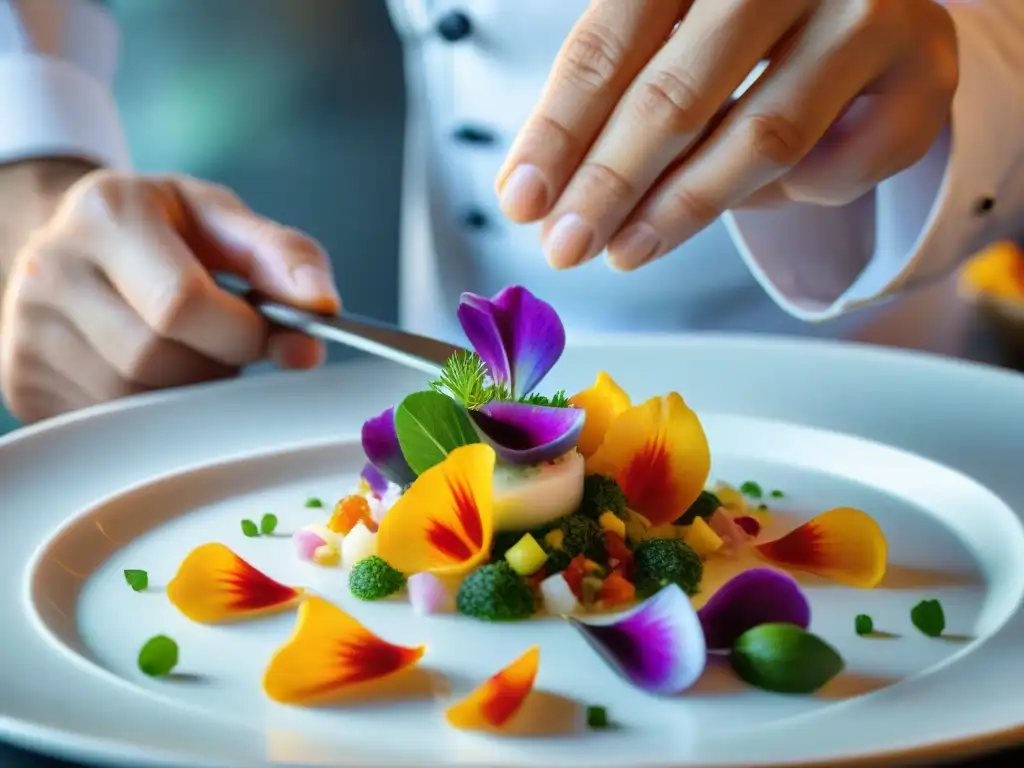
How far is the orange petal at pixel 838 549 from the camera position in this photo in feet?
2.54

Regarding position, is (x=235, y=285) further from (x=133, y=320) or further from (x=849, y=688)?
(x=849, y=688)

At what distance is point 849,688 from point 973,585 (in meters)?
0.21

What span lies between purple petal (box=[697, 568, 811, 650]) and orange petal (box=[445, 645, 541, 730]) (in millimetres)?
120

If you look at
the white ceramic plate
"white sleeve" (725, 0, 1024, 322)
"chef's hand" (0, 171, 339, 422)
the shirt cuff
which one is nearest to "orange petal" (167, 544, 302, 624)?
the white ceramic plate

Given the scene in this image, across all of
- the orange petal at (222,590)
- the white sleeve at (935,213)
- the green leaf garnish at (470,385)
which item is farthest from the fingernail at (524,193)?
the white sleeve at (935,213)

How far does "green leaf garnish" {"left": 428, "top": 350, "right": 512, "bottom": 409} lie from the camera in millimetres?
824

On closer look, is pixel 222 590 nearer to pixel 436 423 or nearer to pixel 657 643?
pixel 436 423

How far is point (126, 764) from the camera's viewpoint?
1.59 feet

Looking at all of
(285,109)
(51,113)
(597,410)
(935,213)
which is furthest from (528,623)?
(285,109)

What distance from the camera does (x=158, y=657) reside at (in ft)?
2.10

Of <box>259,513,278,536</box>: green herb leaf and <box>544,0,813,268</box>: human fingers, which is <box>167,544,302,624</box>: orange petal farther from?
<box>544,0,813,268</box>: human fingers

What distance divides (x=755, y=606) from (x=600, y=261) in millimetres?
942

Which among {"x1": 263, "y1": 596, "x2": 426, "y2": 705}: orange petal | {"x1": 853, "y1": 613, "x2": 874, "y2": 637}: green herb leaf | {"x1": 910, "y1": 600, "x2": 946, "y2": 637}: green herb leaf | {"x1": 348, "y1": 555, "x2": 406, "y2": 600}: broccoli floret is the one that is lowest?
{"x1": 348, "y1": 555, "x2": 406, "y2": 600}: broccoli floret

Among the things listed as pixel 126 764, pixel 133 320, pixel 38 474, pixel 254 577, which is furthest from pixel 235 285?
pixel 126 764
